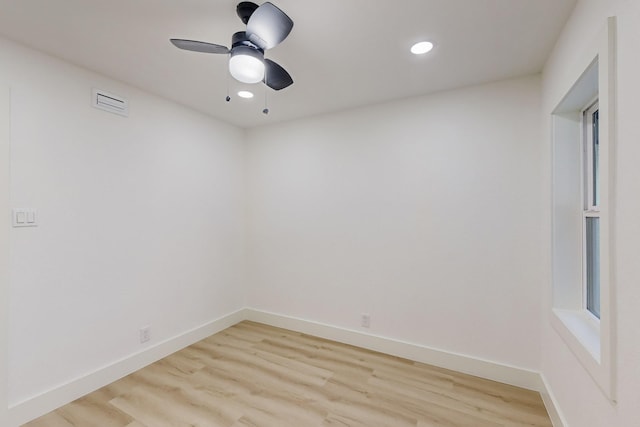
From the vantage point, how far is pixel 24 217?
1.94 metres

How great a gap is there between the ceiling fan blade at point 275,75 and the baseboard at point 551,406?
2690 mm

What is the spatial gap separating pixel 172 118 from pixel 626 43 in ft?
10.7

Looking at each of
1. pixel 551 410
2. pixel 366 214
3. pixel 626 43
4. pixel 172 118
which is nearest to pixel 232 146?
pixel 172 118

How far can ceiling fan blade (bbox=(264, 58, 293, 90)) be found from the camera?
5.91 feet

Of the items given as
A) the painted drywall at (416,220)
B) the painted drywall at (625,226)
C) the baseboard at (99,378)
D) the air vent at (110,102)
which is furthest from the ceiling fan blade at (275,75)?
the baseboard at (99,378)

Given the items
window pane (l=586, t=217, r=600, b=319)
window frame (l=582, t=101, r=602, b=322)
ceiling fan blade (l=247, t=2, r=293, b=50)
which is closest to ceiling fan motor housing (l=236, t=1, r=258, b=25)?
ceiling fan blade (l=247, t=2, r=293, b=50)

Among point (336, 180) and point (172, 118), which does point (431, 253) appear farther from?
point (172, 118)

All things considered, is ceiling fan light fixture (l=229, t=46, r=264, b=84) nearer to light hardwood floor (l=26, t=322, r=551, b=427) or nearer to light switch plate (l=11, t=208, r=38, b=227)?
light switch plate (l=11, t=208, r=38, b=227)

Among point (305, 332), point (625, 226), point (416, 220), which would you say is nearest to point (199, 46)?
point (625, 226)

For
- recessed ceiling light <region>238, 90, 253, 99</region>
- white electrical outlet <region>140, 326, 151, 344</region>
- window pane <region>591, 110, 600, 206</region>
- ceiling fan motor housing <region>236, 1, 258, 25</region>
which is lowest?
white electrical outlet <region>140, 326, 151, 344</region>

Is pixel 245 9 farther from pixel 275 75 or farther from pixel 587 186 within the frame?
pixel 587 186

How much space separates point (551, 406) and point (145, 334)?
3.25m

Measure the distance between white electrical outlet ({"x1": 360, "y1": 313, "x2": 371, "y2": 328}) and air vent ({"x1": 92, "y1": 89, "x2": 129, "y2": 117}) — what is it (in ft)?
9.66

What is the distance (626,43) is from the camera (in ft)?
3.42
